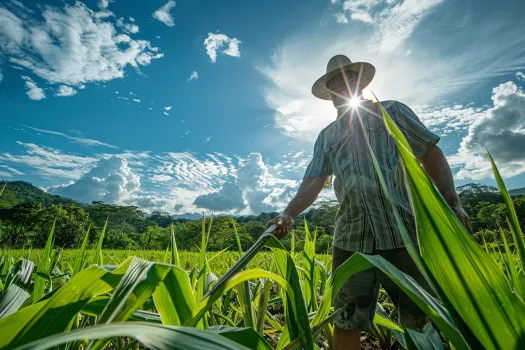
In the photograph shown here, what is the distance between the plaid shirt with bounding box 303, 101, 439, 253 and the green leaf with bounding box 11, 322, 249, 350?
121 cm

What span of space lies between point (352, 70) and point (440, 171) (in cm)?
85

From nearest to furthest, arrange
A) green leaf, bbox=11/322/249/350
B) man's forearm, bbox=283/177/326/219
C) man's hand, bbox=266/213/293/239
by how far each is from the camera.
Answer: green leaf, bbox=11/322/249/350 < man's hand, bbox=266/213/293/239 < man's forearm, bbox=283/177/326/219

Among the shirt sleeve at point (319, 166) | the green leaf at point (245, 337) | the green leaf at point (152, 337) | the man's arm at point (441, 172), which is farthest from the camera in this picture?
the shirt sleeve at point (319, 166)

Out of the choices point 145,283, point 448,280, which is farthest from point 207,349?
point 448,280

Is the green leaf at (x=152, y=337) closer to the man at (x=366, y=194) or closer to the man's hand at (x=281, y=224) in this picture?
the man's hand at (x=281, y=224)

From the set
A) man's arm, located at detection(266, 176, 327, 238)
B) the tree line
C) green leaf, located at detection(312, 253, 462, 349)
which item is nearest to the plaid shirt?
man's arm, located at detection(266, 176, 327, 238)

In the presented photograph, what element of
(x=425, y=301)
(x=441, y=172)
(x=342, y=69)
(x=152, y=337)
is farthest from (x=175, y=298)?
(x=342, y=69)

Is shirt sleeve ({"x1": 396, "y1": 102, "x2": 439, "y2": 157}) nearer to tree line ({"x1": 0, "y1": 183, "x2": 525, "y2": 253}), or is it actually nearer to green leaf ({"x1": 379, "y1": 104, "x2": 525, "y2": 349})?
green leaf ({"x1": 379, "y1": 104, "x2": 525, "y2": 349})

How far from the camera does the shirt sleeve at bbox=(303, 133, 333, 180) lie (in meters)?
1.69

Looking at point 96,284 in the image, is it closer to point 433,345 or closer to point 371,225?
point 433,345

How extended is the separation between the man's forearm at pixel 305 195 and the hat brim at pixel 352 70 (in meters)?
0.63

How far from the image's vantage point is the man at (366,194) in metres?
1.29

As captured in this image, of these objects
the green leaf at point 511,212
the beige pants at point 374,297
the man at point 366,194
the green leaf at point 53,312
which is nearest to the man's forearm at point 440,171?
the man at point 366,194

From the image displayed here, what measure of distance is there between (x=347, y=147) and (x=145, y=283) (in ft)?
4.54
